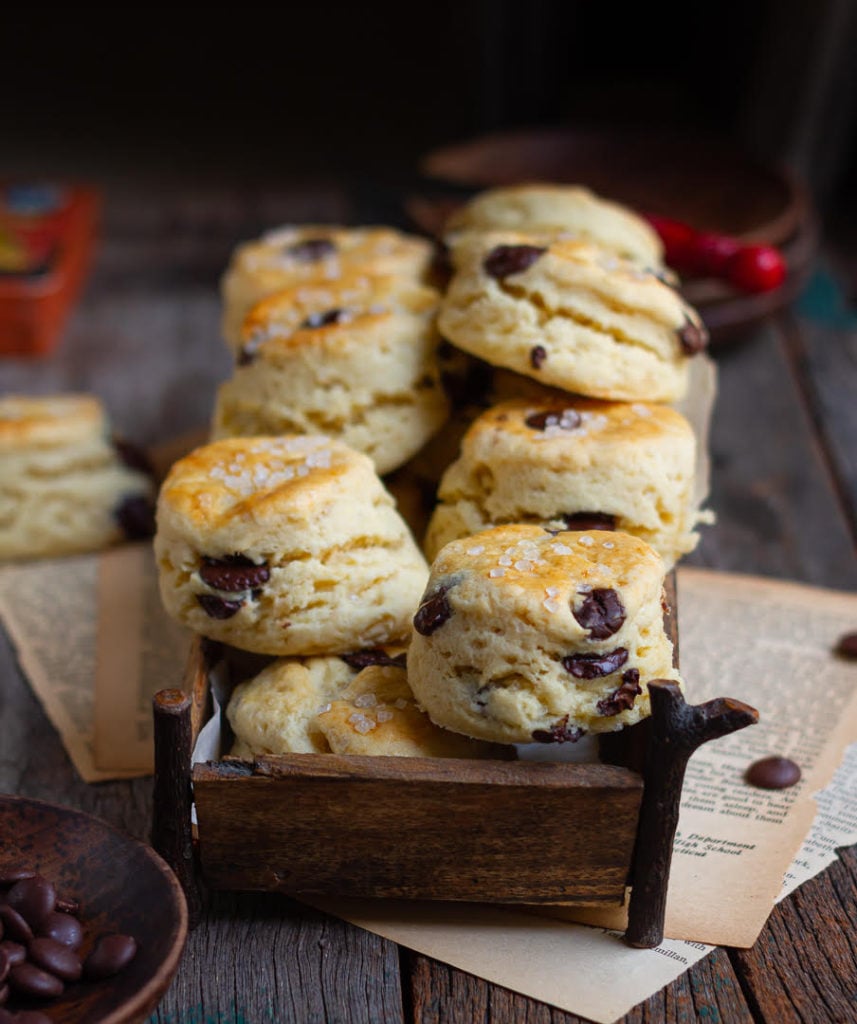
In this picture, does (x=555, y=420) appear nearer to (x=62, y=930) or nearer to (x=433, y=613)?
(x=433, y=613)

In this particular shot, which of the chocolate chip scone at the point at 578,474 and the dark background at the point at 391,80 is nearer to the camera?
the chocolate chip scone at the point at 578,474

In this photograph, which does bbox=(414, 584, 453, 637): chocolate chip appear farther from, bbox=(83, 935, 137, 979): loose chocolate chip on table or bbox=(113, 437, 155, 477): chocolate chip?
bbox=(113, 437, 155, 477): chocolate chip

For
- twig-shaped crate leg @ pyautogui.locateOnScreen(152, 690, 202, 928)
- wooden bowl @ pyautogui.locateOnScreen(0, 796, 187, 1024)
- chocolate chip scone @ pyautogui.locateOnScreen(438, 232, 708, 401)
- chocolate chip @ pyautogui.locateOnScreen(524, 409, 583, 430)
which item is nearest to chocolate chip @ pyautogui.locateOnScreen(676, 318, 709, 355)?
chocolate chip scone @ pyautogui.locateOnScreen(438, 232, 708, 401)

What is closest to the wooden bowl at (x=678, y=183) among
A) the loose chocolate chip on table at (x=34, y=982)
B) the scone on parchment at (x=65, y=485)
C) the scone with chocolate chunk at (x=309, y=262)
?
the scone with chocolate chunk at (x=309, y=262)

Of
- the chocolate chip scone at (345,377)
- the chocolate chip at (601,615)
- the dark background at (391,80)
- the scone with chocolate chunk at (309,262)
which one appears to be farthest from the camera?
the dark background at (391,80)

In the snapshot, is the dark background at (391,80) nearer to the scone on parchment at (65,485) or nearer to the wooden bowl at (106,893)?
the scone on parchment at (65,485)

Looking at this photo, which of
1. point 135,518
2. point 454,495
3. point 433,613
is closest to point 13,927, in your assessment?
point 433,613
